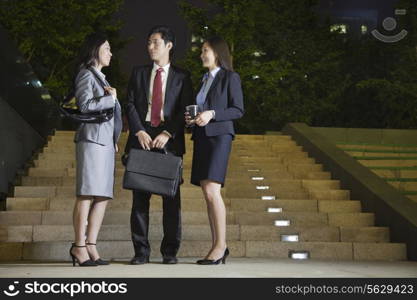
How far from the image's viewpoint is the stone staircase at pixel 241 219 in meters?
7.14

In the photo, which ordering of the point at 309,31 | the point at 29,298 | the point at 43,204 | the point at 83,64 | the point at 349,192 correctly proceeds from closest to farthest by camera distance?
the point at 29,298
the point at 83,64
the point at 43,204
the point at 349,192
the point at 309,31

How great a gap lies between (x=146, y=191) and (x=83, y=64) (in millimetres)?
1275

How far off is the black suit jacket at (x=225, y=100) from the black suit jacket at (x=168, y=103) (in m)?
0.23

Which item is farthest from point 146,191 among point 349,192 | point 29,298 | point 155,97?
point 349,192

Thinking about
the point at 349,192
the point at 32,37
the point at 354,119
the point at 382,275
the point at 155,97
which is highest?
the point at 32,37

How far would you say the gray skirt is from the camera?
5.55 metres

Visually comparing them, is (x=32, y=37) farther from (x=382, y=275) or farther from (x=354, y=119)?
(x=382, y=275)

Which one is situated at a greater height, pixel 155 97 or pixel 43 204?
pixel 155 97

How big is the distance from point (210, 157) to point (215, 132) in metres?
0.23

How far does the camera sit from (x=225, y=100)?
5.91 metres

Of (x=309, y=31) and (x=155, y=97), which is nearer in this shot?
(x=155, y=97)

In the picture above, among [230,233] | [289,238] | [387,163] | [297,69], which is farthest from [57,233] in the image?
[297,69]

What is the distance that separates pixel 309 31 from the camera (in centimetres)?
2409

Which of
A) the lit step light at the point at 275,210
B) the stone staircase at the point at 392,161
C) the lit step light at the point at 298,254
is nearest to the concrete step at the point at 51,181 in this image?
the lit step light at the point at 275,210
